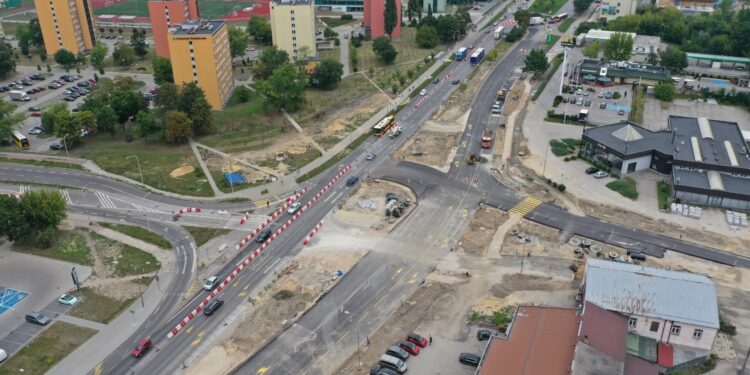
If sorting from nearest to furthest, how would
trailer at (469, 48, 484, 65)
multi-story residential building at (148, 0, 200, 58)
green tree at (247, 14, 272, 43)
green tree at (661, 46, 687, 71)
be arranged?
green tree at (661, 46, 687, 71) < multi-story residential building at (148, 0, 200, 58) < trailer at (469, 48, 484, 65) < green tree at (247, 14, 272, 43)

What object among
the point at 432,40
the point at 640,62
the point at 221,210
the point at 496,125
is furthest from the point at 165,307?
the point at 640,62

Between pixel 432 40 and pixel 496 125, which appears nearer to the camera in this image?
pixel 496 125

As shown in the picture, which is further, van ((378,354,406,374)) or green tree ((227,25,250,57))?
green tree ((227,25,250,57))

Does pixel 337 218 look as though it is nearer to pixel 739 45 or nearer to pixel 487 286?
pixel 487 286

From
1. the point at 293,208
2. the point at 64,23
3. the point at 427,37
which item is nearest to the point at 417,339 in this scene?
the point at 293,208

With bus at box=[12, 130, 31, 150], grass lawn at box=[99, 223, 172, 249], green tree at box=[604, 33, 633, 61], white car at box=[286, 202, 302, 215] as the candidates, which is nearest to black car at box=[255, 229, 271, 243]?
white car at box=[286, 202, 302, 215]

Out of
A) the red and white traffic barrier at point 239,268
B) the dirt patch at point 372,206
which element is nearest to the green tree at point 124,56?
the red and white traffic barrier at point 239,268

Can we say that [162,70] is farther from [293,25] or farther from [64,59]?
[293,25]

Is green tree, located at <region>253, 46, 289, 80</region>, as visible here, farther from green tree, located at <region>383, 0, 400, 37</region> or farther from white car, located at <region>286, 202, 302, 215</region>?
white car, located at <region>286, 202, 302, 215</region>
